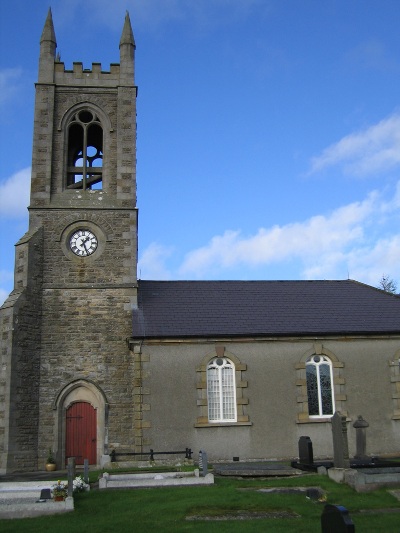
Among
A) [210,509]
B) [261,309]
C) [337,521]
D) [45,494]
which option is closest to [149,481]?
[45,494]

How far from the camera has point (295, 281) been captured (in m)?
30.9

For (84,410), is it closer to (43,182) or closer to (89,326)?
(89,326)

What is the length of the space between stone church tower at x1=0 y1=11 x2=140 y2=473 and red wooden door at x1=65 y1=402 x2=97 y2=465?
0.04 metres

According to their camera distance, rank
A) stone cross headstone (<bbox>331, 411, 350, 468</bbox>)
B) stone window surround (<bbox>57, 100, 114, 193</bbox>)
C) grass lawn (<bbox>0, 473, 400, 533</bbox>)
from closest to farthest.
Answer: grass lawn (<bbox>0, 473, 400, 533</bbox>), stone cross headstone (<bbox>331, 411, 350, 468</bbox>), stone window surround (<bbox>57, 100, 114, 193</bbox>)

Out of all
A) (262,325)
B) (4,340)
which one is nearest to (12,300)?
(4,340)

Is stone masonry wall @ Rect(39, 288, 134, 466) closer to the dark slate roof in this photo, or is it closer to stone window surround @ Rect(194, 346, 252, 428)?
the dark slate roof

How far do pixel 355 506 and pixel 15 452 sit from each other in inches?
539

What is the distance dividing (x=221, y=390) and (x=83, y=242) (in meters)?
8.54

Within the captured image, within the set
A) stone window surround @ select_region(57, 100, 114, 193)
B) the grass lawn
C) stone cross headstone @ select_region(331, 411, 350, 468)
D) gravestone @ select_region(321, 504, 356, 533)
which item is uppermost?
stone window surround @ select_region(57, 100, 114, 193)

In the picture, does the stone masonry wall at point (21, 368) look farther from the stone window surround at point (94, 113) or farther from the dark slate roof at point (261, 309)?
the stone window surround at point (94, 113)

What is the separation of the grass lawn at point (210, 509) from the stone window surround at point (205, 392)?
6.84 metres

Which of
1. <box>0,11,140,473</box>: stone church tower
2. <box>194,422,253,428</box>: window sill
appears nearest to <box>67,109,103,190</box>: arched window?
<box>0,11,140,473</box>: stone church tower

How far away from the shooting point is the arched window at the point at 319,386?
83.6 feet

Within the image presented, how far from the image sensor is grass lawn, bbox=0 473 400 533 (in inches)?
496
